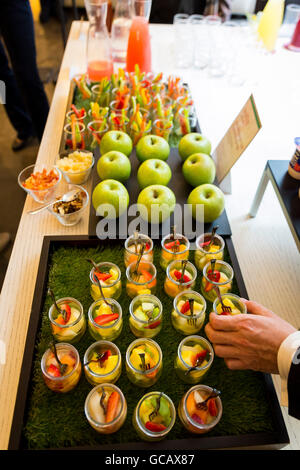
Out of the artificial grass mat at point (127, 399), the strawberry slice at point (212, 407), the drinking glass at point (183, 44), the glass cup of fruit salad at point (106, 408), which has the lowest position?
the artificial grass mat at point (127, 399)

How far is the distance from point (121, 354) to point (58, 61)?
3.36m

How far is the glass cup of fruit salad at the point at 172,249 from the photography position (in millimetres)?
1027

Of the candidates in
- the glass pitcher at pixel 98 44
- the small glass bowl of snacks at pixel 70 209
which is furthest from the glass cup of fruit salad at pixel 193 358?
the glass pitcher at pixel 98 44

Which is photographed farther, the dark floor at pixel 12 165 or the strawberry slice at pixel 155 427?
the dark floor at pixel 12 165

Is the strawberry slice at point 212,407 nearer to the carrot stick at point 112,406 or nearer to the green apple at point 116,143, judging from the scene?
the carrot stick at point 112,406

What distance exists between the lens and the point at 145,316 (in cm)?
90

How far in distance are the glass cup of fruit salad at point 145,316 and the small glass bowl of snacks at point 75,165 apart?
57 centimetres

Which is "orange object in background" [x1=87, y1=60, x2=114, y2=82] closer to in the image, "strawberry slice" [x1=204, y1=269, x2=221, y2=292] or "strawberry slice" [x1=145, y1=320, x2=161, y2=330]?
"strawberry slice" [x1=204, y1=269, x2=221, y2=292]

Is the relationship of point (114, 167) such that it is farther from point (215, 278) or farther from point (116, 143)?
point (215, 278)

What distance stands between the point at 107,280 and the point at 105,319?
131 mm

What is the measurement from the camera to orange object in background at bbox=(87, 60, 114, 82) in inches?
68.5

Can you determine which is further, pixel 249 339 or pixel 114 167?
pixel 114 167

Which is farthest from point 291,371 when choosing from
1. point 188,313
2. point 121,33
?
point 121,33

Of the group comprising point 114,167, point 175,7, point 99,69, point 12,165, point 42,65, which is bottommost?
point 12,165
